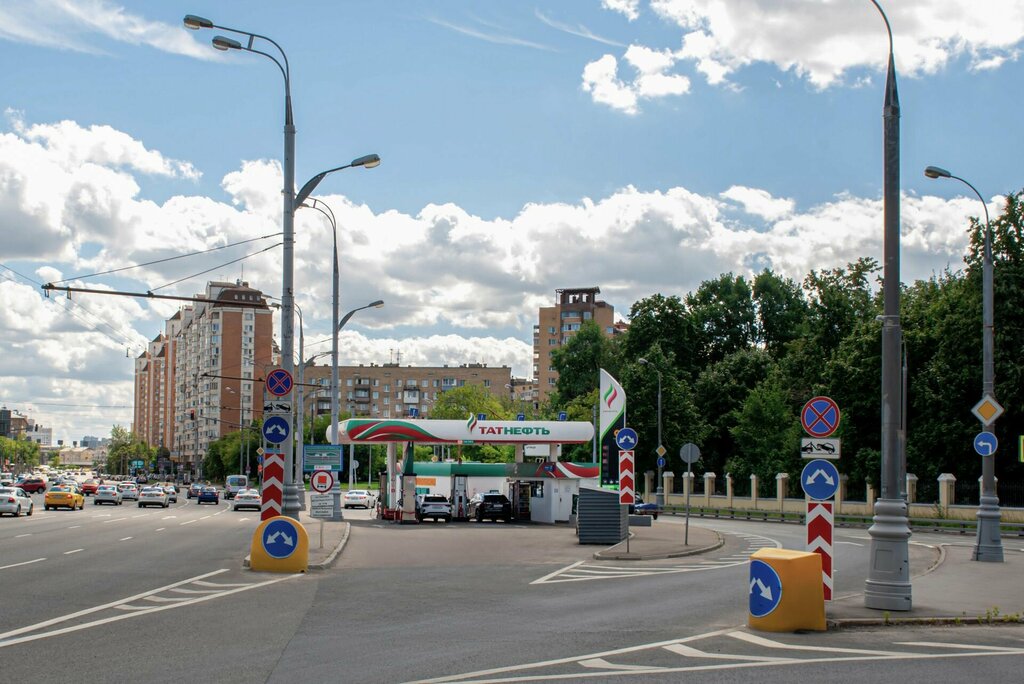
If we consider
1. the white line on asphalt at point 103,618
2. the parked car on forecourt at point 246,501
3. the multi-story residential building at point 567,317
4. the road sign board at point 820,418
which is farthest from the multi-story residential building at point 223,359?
the road sign board at point 820,418

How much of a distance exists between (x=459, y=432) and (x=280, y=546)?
84.0 ft

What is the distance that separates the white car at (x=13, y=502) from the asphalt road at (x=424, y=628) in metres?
23.7

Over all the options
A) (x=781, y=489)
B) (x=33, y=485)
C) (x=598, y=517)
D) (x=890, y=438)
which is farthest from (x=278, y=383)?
(x=33, y=485)

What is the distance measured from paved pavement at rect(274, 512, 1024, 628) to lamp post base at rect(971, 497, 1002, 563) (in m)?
0.30

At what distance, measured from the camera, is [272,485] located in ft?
67.5

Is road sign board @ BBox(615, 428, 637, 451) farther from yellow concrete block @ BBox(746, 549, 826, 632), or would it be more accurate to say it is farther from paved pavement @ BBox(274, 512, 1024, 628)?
yellow concrete block @ BBox(746, 549, 826, 632)

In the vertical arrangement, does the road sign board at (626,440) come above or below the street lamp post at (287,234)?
below

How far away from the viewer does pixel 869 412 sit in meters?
56.9

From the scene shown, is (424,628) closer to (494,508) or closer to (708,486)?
(494,508)

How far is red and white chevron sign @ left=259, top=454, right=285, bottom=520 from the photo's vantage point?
20.6 metres

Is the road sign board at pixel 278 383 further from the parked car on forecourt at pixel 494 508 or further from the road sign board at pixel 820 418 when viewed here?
the parked car on forecourt at pixel 494 508

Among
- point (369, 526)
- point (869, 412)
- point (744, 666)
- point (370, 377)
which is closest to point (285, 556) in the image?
point (744, 666)

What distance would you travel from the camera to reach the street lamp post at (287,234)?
21656 mm

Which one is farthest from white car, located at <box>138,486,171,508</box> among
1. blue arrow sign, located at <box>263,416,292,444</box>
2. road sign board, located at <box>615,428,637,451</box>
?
blue arrow sign, located at <box>263,416,292,444</box>
